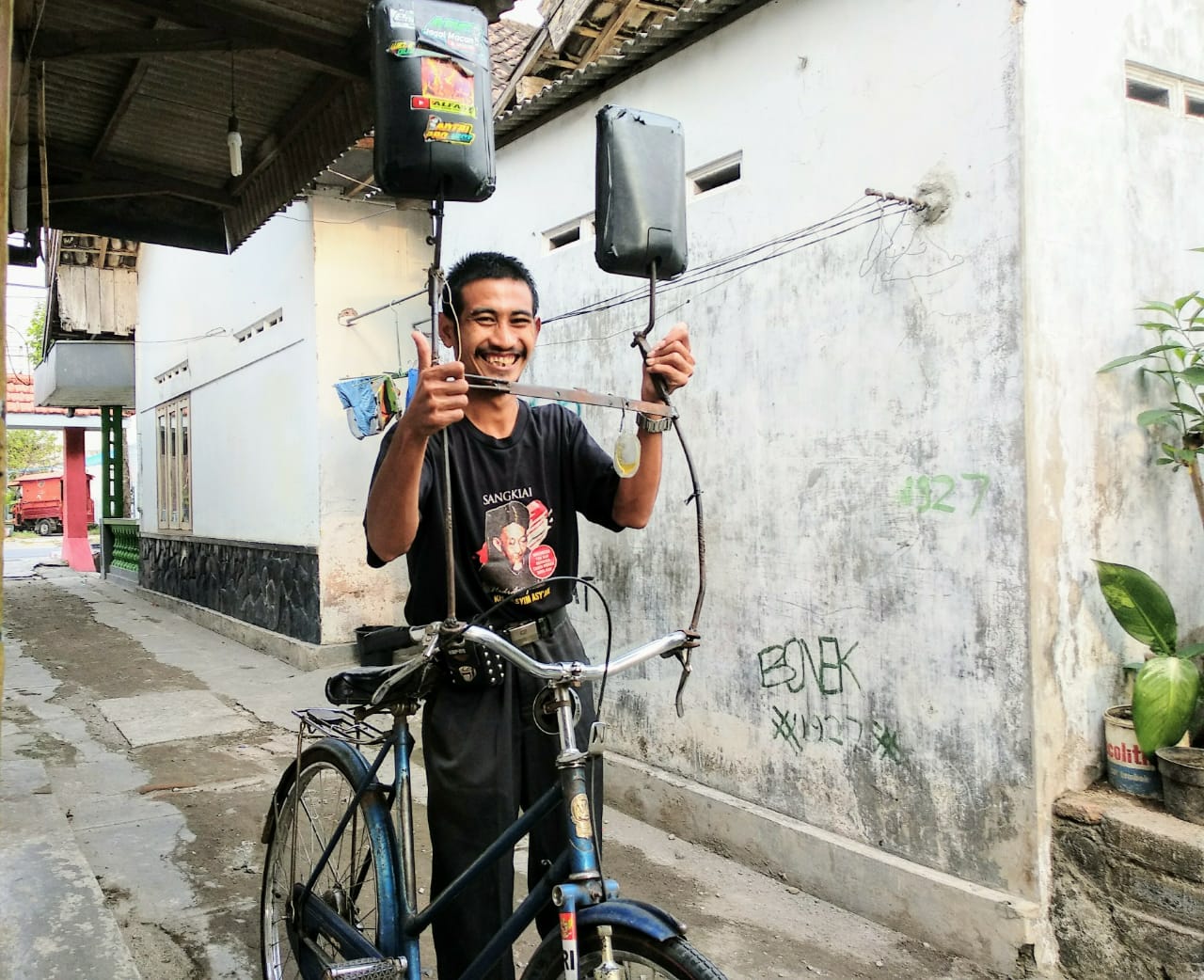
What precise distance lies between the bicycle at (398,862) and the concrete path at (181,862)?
0.61 metres

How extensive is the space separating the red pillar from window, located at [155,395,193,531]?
313 inches

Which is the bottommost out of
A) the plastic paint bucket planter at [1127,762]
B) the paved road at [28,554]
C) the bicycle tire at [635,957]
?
the paved road at [28,554]

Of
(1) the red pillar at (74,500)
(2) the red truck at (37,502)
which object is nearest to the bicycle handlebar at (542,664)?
(1) the red pillar at (74,500)

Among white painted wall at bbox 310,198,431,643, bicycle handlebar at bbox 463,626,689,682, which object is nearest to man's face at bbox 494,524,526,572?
bicycle handlebar at bbox 463,626,689,682

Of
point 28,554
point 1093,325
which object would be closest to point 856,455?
point 1093,325

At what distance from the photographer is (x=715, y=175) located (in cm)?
464

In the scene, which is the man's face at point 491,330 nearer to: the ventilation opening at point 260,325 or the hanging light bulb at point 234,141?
the hanging light bulb at point 234,141

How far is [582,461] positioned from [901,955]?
2.33 metres

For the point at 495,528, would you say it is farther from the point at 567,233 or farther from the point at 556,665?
the point at 567,233

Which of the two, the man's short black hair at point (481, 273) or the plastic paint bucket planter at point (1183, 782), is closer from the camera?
the man's short black hair at point (481, 273)

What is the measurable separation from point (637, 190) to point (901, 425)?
205 cm

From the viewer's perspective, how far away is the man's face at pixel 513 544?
221cm

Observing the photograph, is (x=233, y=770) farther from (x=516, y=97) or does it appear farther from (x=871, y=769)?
(x=516, y=97)

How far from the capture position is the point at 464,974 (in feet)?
6.73
